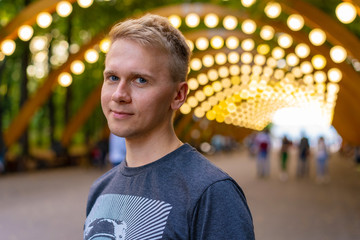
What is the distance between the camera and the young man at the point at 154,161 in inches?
59.7

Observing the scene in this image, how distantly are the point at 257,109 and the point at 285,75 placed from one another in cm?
860

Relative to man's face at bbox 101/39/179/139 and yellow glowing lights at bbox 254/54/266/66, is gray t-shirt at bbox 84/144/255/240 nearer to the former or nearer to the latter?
man's face at bbox 101/39/179/139

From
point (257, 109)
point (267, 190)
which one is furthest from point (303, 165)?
point (257, 109)

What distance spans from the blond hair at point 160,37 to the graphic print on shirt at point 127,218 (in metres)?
0.44

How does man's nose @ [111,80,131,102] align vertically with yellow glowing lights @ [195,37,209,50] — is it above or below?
above

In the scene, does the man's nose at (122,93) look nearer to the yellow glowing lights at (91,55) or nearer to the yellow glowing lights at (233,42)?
the yellow glowing lights at (91,55)

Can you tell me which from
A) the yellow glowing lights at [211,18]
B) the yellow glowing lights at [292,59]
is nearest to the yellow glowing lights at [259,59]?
the yellow glowing lights at [292,59]

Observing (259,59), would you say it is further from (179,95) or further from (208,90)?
(179,95)

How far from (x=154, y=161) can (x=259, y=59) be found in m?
18.6

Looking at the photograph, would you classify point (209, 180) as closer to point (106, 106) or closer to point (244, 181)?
point (106, 106)

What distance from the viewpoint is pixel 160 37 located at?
5.52 feet

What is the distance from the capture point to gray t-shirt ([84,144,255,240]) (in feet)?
4.88

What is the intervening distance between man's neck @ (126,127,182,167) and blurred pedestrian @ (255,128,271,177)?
1619cm

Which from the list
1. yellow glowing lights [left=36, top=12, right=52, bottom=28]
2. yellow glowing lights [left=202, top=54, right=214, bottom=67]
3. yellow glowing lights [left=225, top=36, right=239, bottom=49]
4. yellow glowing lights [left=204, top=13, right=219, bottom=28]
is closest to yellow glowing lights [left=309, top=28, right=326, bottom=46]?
yellow glowing lights [left=204, top=13, right=219, bottom=28]
